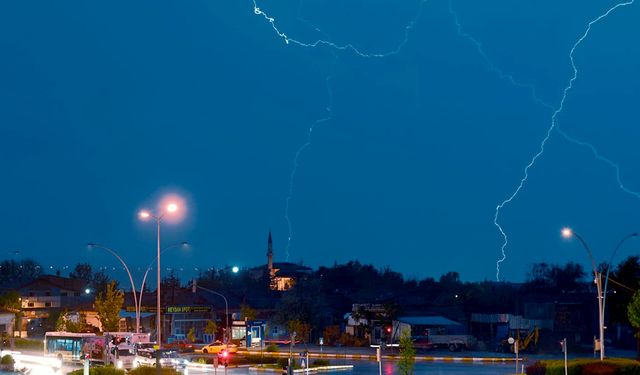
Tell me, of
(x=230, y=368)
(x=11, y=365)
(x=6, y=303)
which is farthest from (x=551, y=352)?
(x=6, y=303)

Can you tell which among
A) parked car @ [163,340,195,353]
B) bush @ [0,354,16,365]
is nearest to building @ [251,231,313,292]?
parked car @ [163,340,195,353]

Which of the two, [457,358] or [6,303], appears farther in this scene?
[6,303]

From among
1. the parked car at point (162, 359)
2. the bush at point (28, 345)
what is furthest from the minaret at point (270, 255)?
the parked car at point (162, 359)

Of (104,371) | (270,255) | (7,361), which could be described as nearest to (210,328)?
(7,361)

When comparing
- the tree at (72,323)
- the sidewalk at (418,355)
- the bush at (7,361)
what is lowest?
the sidewalk at (418,355)

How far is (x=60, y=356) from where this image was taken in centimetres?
5225

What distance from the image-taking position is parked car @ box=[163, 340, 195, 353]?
6647cm

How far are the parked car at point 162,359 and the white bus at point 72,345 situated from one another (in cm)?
245

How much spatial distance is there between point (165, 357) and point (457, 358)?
19403 millimetres

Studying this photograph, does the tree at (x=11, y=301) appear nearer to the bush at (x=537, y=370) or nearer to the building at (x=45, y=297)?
the building at (x=45, y=297)

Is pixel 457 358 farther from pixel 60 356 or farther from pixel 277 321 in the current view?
pixel 277 321

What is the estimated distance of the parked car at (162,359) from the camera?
45.6 m

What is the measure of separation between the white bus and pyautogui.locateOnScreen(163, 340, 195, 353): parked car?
1170cm

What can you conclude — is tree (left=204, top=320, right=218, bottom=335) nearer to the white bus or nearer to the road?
the white bus
